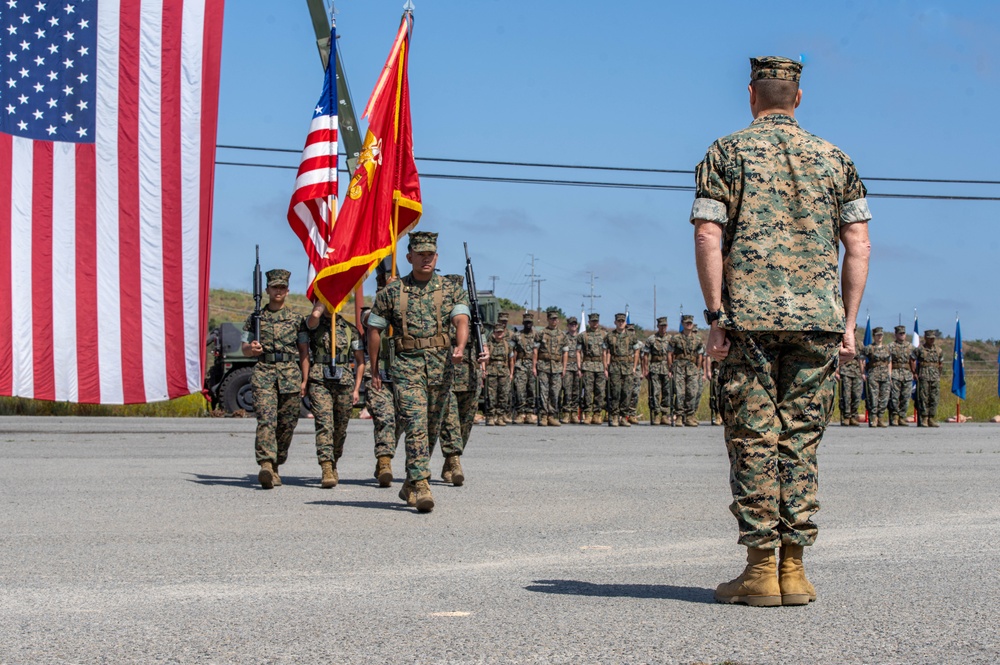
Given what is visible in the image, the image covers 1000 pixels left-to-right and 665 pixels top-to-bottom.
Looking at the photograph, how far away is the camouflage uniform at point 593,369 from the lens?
2527cm

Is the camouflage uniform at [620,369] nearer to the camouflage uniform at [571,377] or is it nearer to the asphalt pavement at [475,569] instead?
the camouflage uniform at [571,377]

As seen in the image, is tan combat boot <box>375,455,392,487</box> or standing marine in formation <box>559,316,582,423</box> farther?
standing marine in formation <box>559,316,582,423</box>

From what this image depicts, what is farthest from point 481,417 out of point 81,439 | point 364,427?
point 81,439

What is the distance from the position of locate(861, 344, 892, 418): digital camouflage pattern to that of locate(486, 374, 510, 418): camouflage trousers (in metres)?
7.91

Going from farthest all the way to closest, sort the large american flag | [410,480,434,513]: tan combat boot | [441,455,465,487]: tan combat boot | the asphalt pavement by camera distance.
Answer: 1. the large american flag
2. [441,455,465,487]: tan combat boot
3. [410,480,434,513]: tan combat boot
4. the asphalt pavement

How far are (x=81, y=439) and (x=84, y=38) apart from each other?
5732 millimetres

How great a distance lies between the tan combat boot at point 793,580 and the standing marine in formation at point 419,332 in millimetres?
4147

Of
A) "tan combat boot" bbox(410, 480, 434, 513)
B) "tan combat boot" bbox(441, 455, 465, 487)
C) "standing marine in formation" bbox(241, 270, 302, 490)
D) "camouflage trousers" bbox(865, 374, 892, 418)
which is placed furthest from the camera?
"camouflage trousers" bbox(865, 374, 892, 418)

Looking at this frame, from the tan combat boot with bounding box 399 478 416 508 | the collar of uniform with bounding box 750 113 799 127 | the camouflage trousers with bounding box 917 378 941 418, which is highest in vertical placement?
the collar of uniform with bounding box 750 113 799 127

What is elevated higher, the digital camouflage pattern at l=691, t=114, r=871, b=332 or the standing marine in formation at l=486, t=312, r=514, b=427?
the digital camouflage pattern at l=691, t=114, r=871, b=332

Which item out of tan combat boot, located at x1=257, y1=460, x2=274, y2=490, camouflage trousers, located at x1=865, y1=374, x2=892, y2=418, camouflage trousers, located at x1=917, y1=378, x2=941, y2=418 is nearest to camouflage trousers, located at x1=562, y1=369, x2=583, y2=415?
camouflage trousers, located at x1=865, y1=374, x2=892, y2=418

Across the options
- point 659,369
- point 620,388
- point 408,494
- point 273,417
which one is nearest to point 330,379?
point 273,417

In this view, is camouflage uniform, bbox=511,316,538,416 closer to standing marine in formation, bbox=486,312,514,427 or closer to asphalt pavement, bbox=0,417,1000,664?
standing marine in formation, bbox=486,312,514,427

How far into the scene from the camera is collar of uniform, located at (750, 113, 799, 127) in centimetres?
534
